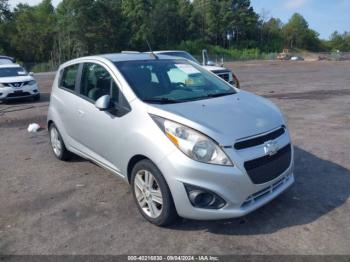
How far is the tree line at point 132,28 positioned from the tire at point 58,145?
63992 millimetres

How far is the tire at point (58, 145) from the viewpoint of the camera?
20.0 ft

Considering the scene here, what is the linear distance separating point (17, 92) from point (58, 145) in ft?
30.6

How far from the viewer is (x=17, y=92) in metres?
14.5

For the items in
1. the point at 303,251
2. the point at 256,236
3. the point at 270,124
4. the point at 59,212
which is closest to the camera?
the point at 303,251

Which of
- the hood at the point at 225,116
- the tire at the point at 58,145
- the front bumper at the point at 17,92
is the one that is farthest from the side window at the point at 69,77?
the front bumper at the point at 17,92

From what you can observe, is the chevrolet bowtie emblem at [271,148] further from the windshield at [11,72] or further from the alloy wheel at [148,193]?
the windshield at [11,72]

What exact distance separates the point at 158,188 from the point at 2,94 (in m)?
12.4

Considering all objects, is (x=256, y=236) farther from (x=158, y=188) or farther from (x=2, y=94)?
(x=2, y=94)

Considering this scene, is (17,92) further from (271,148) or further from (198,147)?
(271,148)

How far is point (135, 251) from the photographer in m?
3.56

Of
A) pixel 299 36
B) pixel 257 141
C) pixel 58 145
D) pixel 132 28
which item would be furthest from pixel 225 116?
pixel 299 36

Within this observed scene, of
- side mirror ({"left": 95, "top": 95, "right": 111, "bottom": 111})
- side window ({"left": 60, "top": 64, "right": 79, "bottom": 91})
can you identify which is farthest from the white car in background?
side mirror ({"left": 95, "top": 95, "right": 111, "bottom": 111})

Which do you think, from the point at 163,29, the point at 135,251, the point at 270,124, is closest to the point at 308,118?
the point at 270,124

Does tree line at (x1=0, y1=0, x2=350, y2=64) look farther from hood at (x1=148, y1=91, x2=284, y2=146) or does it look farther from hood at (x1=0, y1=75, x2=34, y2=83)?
hood at (x1=148, y1=91, x2=284, y2=146)
